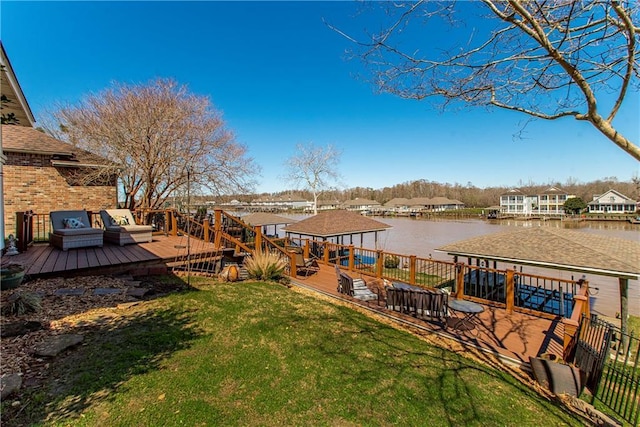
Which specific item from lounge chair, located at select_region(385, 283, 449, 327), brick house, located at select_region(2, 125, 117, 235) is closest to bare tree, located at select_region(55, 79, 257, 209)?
brick house, located at select_region(2, 125, 117, 235)

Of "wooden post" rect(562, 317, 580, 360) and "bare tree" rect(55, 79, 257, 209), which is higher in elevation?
"bare tree" rect(55, 79, 257, 209)

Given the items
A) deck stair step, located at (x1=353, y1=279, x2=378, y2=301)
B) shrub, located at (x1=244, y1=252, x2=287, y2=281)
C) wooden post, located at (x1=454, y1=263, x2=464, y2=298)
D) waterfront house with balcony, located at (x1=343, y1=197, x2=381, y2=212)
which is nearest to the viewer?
deck stair step, located at (x1=353, y1=279, x2=378, y2=301)

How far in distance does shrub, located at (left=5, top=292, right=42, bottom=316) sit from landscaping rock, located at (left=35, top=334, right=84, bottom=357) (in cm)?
103

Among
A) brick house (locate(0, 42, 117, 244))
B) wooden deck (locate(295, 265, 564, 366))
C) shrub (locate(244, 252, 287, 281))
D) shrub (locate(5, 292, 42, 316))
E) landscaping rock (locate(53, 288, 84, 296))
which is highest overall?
brick house (locate(0, 42, 117, 244))

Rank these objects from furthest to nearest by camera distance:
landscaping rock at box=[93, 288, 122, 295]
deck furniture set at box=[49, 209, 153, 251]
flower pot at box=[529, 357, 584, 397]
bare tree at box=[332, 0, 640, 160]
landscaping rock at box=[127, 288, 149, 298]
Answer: deck furniture set at box=[49, 209, 153, 251] < landscaping rock at box=[127, 288, 149, 298] < landscaping rock at box=[93, 288, 122, 295] < flower pot at box=[529, 357, 584, 397] < bare tree at box=[332, 0, 640, 160]

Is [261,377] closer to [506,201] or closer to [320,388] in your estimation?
[320,388]

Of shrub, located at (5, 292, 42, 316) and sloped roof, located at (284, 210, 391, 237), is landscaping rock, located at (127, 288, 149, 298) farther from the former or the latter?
sloped roof, located at (284, 210, 391, 237)

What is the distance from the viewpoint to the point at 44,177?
12.7 meters

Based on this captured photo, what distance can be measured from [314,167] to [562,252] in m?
29.1

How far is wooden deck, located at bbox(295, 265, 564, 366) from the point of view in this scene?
4.81 m

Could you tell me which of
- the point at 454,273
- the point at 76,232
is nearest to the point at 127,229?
the point at 76,232

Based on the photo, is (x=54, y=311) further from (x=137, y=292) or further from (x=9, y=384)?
(x=9, y=384)

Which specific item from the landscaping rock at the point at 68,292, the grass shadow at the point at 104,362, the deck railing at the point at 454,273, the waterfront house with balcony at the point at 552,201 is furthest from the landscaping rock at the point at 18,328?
the waterfront house with balcony at the point at 552,201

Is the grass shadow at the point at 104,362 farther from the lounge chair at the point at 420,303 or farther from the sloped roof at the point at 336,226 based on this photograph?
the sloped roof at the point at 336,226
